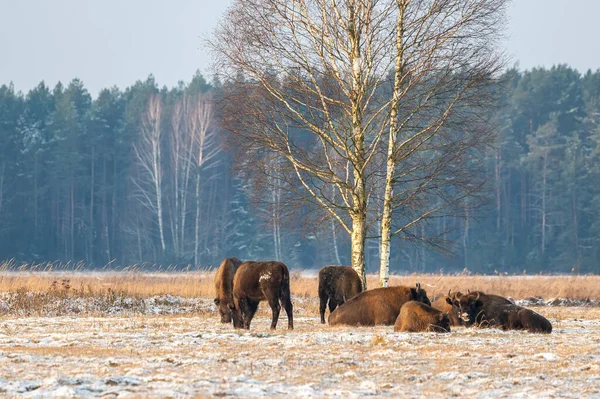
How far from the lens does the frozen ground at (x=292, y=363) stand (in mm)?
9922

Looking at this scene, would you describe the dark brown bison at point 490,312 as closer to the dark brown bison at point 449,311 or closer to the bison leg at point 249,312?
the dark brown bison at point 449,311

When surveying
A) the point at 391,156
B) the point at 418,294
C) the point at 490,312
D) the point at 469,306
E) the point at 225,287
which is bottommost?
the point at 490,312

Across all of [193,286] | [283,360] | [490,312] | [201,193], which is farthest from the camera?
[201,193]

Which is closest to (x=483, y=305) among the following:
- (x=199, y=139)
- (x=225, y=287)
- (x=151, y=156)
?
(x=225, y=287)

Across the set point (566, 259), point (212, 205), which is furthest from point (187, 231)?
point (566, 259)

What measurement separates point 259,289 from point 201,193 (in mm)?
66755

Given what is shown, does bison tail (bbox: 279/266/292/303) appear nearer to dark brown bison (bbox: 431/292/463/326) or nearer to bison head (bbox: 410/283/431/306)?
bison head (bbox: 410/283/431/306)

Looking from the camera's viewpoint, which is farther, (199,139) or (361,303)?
(199,139)

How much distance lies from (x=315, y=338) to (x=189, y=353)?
9.17 ft

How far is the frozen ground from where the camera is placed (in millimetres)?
9922

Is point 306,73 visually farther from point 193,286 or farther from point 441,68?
point 193,286

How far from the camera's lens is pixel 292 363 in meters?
11.9

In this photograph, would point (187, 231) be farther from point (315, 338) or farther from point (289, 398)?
point (289, 398)

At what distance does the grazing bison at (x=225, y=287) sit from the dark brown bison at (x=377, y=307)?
215 centimetres
